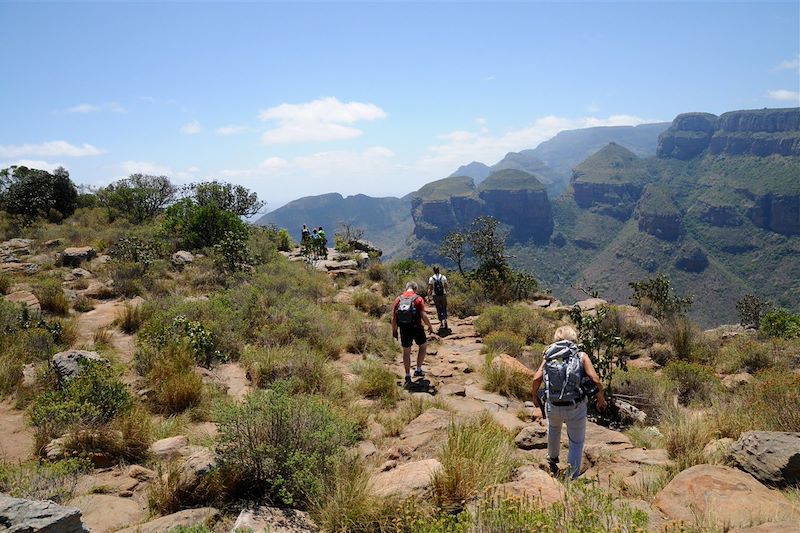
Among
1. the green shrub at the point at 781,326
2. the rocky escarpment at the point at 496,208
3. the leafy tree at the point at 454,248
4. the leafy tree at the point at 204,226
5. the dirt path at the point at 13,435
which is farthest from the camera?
the rocky escarpment at the point at 496,208

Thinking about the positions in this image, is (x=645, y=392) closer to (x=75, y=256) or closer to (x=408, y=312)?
(x=408, y=312)

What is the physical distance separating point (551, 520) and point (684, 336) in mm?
9950

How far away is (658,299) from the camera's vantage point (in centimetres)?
1479

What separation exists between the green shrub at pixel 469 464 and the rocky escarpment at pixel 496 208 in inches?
6501

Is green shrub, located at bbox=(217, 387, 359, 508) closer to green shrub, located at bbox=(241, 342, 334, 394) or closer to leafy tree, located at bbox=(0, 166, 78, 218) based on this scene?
green shrub, located at bbox=(241, 342, 334, 394)

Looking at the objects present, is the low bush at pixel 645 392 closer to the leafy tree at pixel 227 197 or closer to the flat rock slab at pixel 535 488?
the flat rock slab at pixel 535 488

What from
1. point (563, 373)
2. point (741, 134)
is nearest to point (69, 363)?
point (563, 373)

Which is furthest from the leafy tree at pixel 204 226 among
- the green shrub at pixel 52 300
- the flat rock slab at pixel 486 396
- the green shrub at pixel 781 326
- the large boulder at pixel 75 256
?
the green shrub at pixel 781 326

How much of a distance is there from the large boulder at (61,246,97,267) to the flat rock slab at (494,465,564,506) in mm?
16911

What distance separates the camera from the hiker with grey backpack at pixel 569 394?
4879 mm

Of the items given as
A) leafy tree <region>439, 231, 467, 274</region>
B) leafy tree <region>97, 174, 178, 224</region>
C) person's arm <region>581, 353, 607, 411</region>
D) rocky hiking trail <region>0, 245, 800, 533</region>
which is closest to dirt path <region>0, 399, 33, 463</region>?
rocky hiking trail <region>0, 245, 800, 533</region>

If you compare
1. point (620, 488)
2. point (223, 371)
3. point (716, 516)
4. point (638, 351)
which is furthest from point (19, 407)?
point (638, 351)

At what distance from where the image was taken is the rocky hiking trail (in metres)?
3.49

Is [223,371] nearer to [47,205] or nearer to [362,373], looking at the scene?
[362,373]
